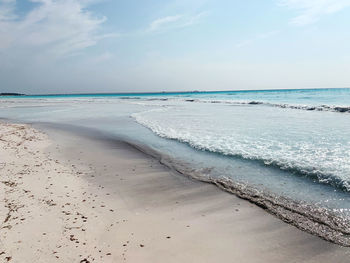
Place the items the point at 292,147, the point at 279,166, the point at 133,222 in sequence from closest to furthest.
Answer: the point at 133,222 < the point at 279,166 < the point at 292,147

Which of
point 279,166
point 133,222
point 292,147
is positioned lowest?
point 133,222

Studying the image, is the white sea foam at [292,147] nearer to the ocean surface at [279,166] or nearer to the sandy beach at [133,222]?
the ocean surface at [279,166]

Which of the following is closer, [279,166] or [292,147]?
[279,166]

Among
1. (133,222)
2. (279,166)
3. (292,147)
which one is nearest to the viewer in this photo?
(133,222)

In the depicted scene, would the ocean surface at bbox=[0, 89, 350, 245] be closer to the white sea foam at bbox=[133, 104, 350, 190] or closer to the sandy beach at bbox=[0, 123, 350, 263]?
the white sea foam at bbox=[133, 104, 350, 190]

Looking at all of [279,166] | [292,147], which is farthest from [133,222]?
[292,147]

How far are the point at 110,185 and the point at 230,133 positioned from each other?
9287 millimetres

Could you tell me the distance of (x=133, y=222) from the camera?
527 cm

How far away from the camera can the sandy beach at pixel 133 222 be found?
13.9ft

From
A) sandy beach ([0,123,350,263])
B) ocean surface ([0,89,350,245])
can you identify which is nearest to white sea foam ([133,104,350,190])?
ocean surface ([0,89,350,245])

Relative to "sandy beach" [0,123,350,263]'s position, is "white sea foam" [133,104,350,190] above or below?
above

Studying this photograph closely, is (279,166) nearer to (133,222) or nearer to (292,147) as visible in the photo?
(292,147)

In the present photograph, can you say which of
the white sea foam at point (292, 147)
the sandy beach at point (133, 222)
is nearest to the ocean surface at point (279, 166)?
the white sea foam at point (292, 147)

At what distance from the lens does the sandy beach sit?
423 cm
